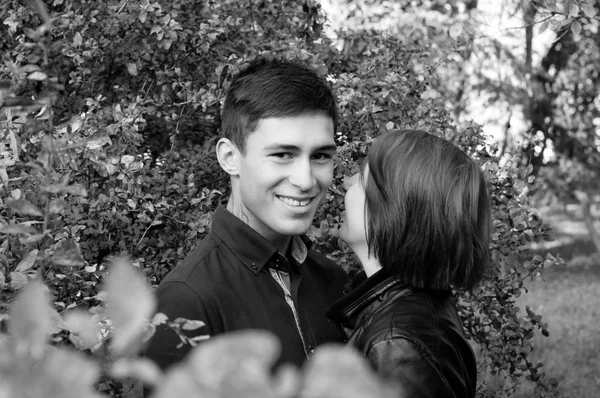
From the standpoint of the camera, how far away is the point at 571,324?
9203 mm

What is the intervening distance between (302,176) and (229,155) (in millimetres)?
323

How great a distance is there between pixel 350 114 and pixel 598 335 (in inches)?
240

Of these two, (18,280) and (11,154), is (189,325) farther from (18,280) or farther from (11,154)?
(11,154)

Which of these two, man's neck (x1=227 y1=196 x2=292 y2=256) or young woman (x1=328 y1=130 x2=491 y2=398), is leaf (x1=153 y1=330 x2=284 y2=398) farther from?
man's neck (x1=227 y1=196 x2=292 y2=256)

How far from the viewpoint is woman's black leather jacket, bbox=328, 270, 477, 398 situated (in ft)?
6.67

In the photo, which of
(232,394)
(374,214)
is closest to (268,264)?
(374,214)

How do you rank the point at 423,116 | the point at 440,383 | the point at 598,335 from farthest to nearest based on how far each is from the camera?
the point at 598,335, the point at 423,116, the point at 440,383

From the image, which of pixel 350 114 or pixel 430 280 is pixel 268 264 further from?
pixel 350 114

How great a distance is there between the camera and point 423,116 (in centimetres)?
402

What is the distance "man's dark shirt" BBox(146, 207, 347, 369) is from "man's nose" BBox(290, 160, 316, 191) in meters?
0.19

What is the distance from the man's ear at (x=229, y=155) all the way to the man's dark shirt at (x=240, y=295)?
0.48 ft

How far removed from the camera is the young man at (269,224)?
217 cm

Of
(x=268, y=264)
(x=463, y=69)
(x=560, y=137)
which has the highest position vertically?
(x=268, y=264)

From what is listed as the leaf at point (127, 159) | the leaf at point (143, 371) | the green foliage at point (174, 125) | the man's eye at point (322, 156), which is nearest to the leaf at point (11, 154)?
the green foliage at point (174, 125)
